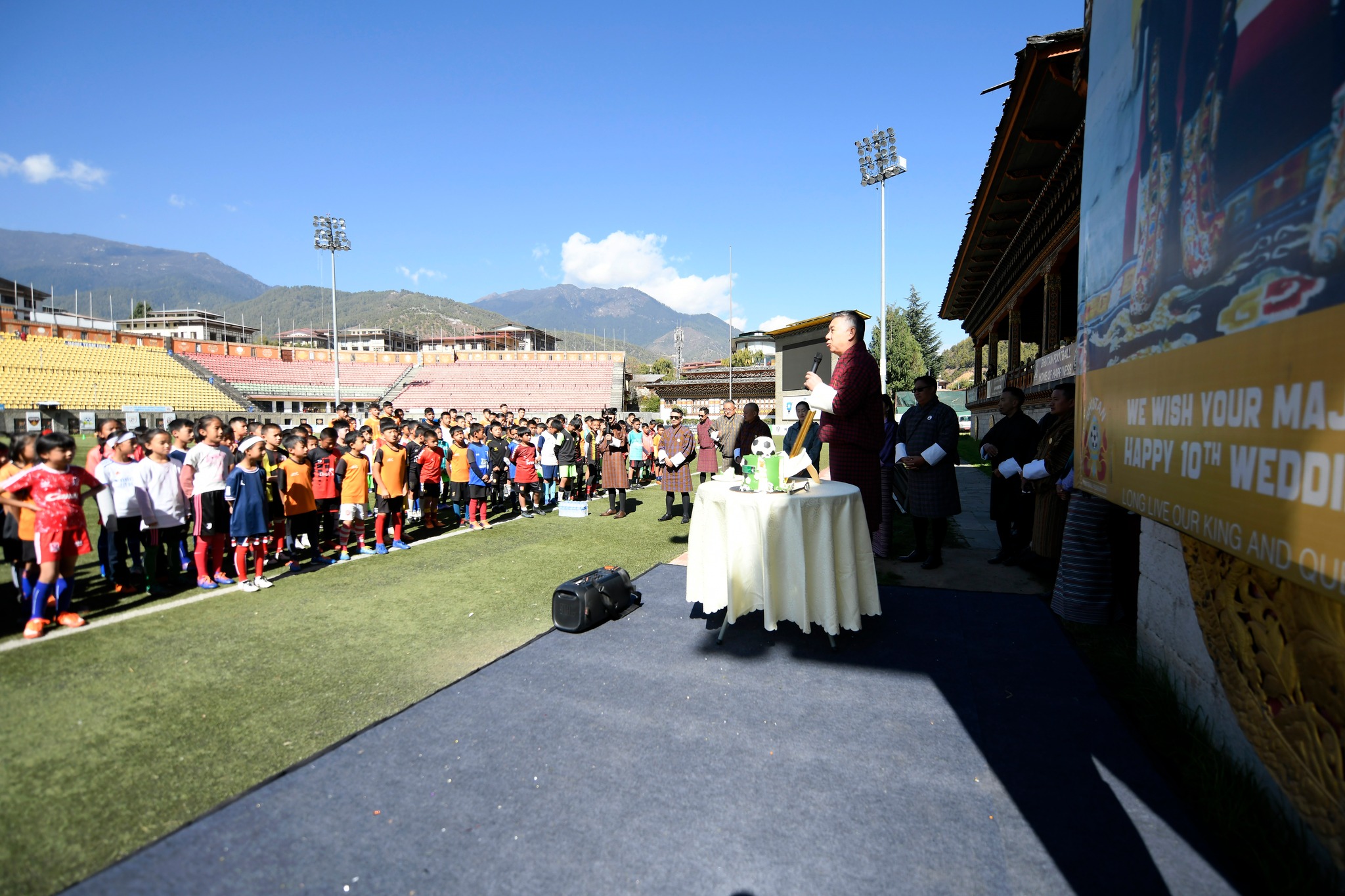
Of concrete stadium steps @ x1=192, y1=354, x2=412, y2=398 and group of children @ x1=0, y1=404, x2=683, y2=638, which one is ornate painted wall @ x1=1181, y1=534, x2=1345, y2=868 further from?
concrete stadium steps @ x1=192, y1=354, x2=412, y2=398

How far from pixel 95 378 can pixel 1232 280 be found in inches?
1873

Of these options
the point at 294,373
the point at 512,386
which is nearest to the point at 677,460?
the point at 512,386

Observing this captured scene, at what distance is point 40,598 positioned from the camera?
14.2 ft

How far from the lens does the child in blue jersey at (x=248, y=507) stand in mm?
5559

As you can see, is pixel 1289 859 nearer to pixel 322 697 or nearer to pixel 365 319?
pixel 322 697

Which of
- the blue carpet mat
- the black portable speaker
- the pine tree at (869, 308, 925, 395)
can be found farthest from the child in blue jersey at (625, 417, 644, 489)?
the pine tree at (869, 308, 925, 395)

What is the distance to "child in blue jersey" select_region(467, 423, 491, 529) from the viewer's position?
8.95 metres

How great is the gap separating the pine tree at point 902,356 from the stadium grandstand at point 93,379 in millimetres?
49973

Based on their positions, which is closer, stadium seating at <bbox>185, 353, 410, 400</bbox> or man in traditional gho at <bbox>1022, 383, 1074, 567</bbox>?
man in traditional gho at <bbox>1022, 383, 1074, 567</bbox>

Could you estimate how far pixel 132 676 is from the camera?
11.9 ft

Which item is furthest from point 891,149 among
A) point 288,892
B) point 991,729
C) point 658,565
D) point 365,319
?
point 365,319

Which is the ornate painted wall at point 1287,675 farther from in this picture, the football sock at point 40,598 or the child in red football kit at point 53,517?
the football sock at point 40,598

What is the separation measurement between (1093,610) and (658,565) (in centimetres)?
369

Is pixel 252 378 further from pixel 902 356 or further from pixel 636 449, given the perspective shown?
pixel 902 356
